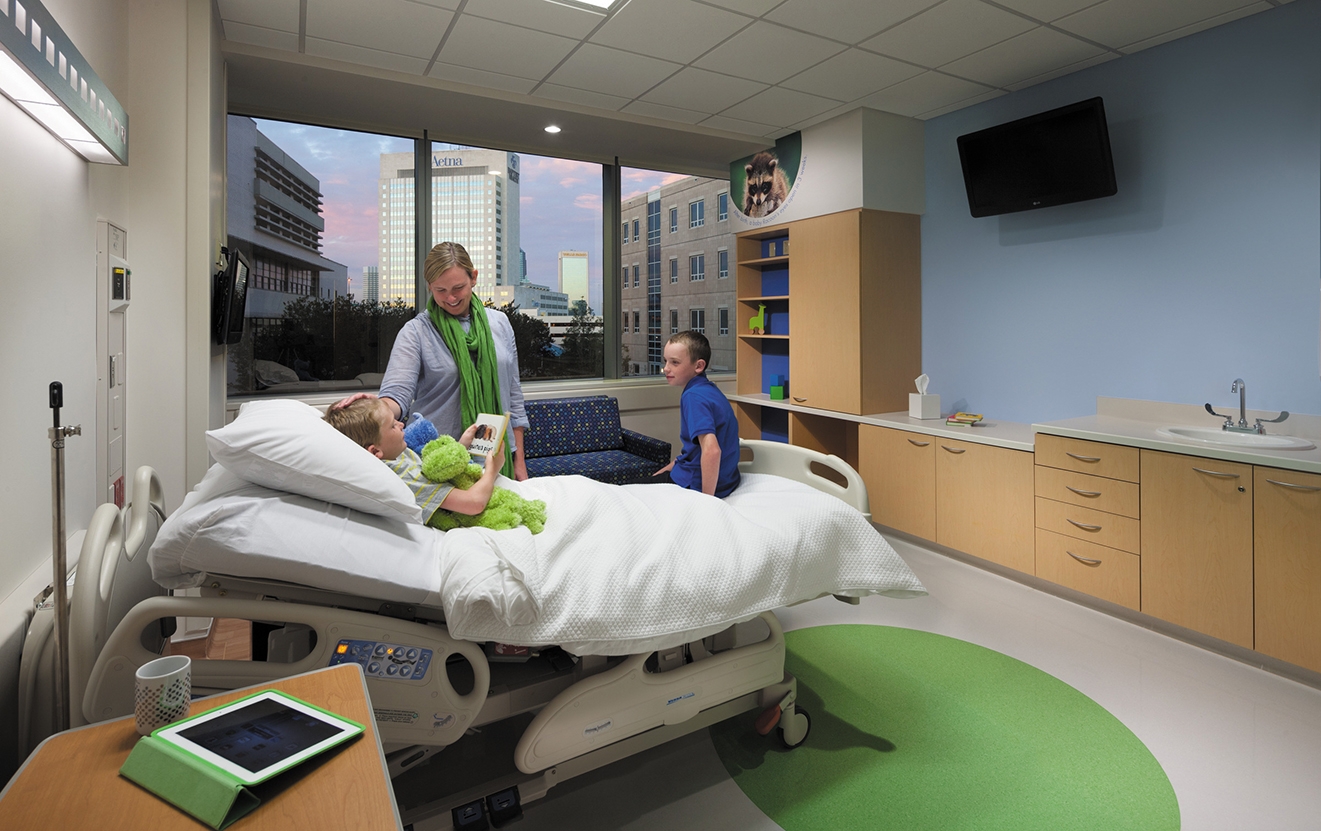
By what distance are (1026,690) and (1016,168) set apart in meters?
2.66

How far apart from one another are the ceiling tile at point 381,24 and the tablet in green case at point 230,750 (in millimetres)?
2842

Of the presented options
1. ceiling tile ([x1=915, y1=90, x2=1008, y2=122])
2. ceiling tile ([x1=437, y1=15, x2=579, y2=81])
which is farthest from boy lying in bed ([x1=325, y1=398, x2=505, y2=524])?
ceiling tile ([x1=915, y1=90, x2=1008, y2=122])

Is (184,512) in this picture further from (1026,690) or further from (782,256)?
(782,256)

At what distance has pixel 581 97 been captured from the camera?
13.2 feet

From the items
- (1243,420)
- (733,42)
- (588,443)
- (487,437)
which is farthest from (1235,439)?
(588,443)

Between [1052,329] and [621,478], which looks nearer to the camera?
[1052,329]

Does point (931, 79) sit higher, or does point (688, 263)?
point (931, 79)

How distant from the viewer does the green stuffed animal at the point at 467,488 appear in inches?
71.1

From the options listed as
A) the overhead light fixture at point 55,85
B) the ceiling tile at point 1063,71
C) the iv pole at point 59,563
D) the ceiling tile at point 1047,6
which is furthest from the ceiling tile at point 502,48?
the iv pole at point 59,563

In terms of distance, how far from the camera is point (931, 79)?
3.71 m

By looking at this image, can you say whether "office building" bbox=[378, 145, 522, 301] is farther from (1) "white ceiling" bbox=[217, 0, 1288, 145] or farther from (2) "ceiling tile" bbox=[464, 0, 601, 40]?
(2) "ceiling tile" bbox=[464, 0, 601, 40]

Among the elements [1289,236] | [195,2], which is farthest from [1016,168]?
[195,2]

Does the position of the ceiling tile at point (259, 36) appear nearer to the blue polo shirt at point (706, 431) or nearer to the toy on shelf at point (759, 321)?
the blue polo shirt at point (706, 431)

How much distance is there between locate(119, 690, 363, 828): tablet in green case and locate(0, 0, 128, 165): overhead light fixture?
1.02 m
